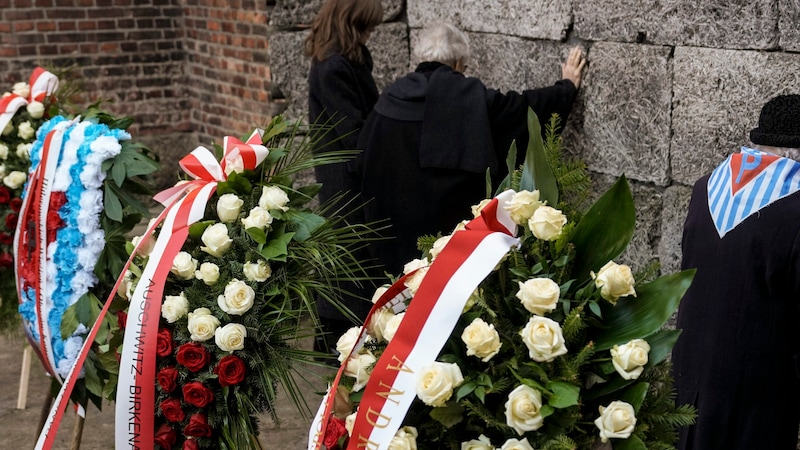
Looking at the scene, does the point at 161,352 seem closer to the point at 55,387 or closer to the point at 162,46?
the point at 55,387

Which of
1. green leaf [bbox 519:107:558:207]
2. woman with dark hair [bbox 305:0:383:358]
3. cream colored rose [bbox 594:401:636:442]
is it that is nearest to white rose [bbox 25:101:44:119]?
woman with dark hair [bbox 305:0:383:358]

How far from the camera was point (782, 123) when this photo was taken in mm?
2791

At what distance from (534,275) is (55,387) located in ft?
8.32

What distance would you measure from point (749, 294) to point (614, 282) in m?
1.13

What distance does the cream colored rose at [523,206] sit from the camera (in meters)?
1.97

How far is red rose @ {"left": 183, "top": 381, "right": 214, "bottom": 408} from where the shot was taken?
2.60m

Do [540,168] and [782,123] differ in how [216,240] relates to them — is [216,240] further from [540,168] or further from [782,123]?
[782,123]

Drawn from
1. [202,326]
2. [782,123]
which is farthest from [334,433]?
[782,123]

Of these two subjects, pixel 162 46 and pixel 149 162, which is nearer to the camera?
pixel 149 162

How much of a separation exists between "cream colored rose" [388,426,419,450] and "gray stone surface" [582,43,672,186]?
234 centimetres

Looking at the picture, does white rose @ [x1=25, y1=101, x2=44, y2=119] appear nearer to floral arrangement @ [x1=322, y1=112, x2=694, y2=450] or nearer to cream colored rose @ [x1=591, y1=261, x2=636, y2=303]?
floral arrangement @ [x1=322, y1=112, x2=694, y2=450]

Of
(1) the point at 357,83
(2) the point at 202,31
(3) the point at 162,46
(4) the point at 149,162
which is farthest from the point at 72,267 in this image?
(3) the point at 162,46

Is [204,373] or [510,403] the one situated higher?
[510,403]

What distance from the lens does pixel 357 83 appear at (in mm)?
4641
